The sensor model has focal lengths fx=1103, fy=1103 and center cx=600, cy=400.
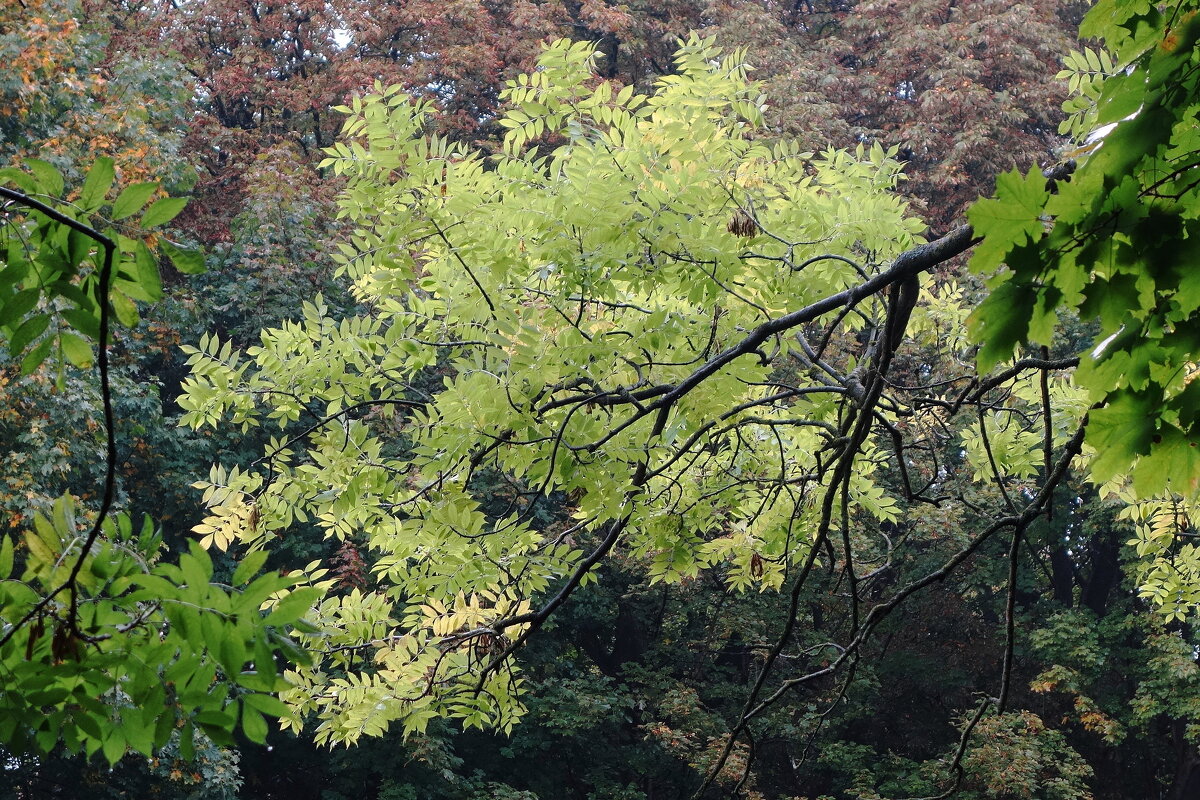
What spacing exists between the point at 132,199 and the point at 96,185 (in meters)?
0.09

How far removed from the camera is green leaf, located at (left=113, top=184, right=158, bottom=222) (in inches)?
54.7

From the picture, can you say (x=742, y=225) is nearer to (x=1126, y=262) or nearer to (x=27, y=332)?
(x=1126, y=262)

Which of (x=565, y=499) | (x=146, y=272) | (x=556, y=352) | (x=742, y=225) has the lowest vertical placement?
(x=146, y=272)

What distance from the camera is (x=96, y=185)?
1.45m

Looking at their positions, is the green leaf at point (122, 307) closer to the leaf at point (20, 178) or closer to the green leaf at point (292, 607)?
the leaf at point (20, 178)

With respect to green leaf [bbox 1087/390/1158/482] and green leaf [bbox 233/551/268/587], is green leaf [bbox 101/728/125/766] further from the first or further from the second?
green leaf [bbox 1087/390/1158/482]

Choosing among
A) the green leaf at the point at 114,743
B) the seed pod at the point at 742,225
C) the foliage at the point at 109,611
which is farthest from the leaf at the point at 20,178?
the seed pod at the point at 742,225

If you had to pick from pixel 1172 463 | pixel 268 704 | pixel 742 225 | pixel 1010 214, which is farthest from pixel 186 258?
pixel 742 225

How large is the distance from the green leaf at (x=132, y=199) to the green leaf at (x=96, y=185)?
5cm

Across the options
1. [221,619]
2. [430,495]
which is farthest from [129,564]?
[430,495]

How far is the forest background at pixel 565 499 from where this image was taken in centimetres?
973

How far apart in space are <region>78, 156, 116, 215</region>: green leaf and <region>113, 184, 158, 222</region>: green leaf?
5 cm

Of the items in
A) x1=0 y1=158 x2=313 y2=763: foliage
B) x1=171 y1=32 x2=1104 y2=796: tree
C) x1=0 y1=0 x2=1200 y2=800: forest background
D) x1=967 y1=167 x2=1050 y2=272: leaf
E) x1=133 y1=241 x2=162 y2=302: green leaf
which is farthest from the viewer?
x1=0 y1=0 x2=1200 y2=800: forest background

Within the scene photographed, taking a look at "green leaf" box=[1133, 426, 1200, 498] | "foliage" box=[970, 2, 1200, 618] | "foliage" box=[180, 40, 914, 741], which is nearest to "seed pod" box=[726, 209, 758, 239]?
"foliage" box=[180, 40, 914, 741]
